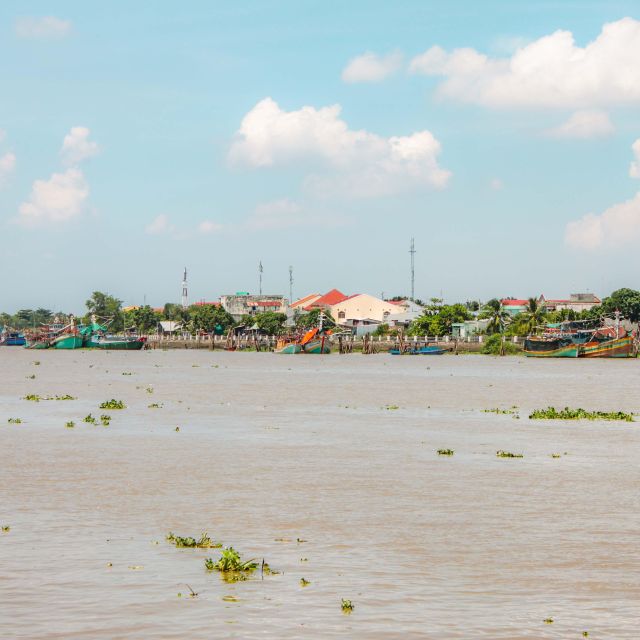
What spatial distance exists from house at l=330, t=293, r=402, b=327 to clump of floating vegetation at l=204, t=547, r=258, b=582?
568ft

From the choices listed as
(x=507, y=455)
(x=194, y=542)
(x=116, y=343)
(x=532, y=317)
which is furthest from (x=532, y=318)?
(x=194, y=542)

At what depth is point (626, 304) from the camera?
6073 inches

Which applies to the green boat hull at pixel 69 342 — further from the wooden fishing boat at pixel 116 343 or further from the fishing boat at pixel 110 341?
the wooden fishing boat at pixel 116 343

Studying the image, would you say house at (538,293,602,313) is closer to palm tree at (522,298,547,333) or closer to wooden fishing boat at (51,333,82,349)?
palm tree at (522,298,547,333)

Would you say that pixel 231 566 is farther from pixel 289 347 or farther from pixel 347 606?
pixel 289 347

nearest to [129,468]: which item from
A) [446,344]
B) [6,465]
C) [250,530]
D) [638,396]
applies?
[6,465]

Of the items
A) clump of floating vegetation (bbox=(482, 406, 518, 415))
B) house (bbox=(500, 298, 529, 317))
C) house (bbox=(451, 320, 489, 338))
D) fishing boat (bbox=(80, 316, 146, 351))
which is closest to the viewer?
clump of floating vegetation (bbox=(482, 406, 518, 415))

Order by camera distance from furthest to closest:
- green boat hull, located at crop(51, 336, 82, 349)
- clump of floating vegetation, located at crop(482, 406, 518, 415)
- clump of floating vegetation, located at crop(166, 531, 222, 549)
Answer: green boat hull, located at crop(51, 336, 82, 349) → clump of floating vegetation, located at crop(482, 406, 518, 415) → clump of floating vegetation, located at crop(166, 531, 222, 549)

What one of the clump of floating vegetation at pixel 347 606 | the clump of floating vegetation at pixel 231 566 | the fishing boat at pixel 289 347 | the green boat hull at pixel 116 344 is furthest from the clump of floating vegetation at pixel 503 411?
the green boat hull at pixel 116 344

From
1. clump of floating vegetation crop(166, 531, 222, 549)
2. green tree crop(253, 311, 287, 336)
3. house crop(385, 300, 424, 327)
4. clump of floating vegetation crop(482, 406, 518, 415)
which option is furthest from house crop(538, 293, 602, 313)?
clump of floating vegetation crop(166, 531, 222, 549)

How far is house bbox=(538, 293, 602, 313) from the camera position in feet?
598

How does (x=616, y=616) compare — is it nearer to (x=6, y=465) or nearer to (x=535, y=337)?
(x=6, y=465)

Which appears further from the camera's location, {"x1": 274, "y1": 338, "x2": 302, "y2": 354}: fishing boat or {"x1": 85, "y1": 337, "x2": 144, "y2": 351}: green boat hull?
{"x1": 85, "y1": 337, "x2": 144, "y2": 351}: green boat hull

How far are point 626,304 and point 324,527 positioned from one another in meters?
149
